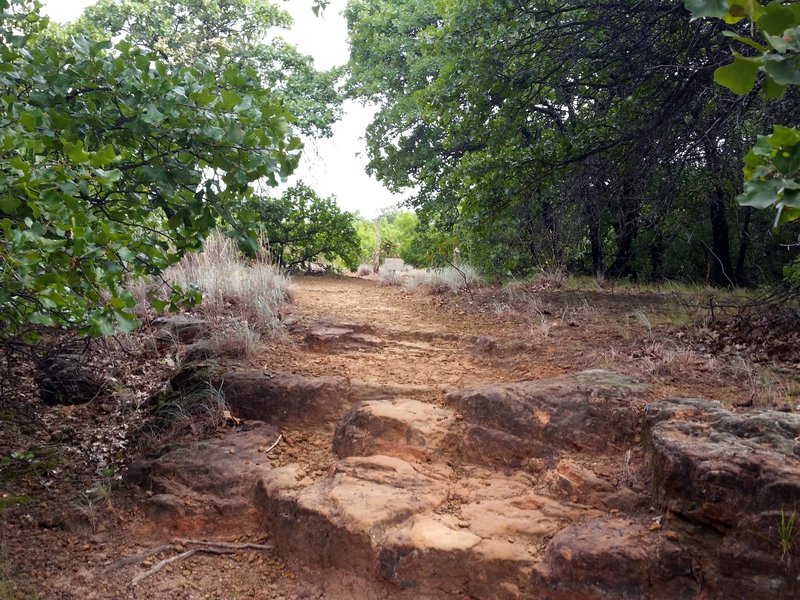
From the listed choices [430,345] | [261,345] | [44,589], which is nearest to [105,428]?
[261,345]

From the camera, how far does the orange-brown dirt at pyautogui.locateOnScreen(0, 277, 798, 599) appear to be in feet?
10.4

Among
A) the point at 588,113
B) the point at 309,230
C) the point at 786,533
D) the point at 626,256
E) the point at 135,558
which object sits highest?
the point at 588,113

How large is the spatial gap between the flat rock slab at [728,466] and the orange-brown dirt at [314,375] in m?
0.58

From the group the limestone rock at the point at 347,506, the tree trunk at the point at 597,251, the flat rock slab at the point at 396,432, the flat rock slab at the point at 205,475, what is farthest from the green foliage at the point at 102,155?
the tree trunk at the point at 597,251

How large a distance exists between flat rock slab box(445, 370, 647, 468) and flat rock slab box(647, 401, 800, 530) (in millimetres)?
440

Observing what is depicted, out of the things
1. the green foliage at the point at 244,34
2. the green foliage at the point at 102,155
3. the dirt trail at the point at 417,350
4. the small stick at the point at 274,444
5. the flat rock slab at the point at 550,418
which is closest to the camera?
the green foliage at the point at 102,155

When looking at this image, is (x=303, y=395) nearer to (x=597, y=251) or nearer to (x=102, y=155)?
(x=102, y=155)

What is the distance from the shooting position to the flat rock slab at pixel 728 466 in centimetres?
259

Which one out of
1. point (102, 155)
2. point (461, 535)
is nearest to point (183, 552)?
point (461, 535)

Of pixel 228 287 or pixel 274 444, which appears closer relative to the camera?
pixel 274 444

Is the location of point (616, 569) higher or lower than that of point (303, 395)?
lower

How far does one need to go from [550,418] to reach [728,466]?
1127 mm

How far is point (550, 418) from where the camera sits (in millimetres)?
3691

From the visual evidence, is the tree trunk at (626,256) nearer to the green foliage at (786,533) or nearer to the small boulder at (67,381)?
the small boulder at (67,381)
